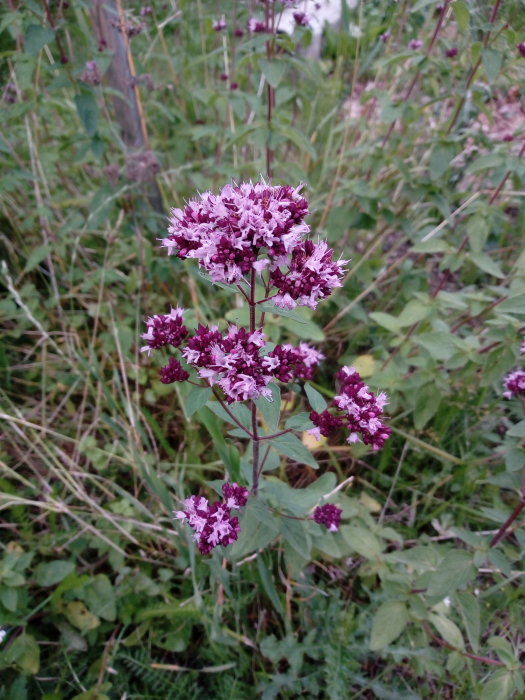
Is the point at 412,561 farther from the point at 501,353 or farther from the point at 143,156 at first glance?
the point at 143,156

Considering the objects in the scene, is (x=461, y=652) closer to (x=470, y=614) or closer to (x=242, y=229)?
(x=470, y=614)

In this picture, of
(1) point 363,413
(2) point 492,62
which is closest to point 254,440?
(1) point 363,413

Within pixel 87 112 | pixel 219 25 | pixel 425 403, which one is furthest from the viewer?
pixel 219 25

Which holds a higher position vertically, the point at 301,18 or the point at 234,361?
the point at 301,18

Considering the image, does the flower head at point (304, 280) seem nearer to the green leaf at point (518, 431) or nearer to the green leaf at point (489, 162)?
the green leaf at point (518, 431)

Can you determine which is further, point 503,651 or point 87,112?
point 87,112

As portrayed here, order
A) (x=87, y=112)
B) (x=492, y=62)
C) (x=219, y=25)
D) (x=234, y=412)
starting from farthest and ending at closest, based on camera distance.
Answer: (x=219, y=25) < (x=87, y=112) < (x=492, y=62) < (x=234, y=412)
